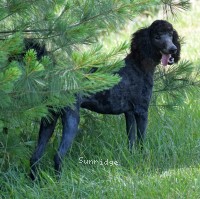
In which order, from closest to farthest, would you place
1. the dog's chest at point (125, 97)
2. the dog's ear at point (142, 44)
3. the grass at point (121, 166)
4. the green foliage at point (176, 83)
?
1. the grass at point (121, 166)
2. the dog's chest at point (125, 97)
3. the dog's ear at point (142, 44)
4. the green foliage at point (176, 83)

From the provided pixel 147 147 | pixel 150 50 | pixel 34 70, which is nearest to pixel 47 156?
pixel 147 147

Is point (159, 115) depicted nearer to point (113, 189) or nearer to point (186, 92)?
point (186, 92)

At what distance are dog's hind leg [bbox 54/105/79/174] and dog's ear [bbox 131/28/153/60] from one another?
85 cm

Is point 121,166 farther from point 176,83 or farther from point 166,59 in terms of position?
point 176,83

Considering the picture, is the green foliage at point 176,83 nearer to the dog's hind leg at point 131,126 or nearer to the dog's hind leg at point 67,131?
the dog's hind leg at point 131,126

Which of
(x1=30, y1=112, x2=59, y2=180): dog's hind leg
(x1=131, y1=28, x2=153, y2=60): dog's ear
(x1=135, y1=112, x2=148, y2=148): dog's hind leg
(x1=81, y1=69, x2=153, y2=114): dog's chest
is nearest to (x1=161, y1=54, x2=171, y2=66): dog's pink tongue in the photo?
(x1=131, y1=28, x2=153, y2=60): dog's ear

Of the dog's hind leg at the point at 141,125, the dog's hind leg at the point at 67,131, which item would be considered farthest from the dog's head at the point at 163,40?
the dog's hind leg at the point at 67,131

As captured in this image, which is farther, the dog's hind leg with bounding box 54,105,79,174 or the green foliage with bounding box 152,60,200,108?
the green foliage with bounding box 152,60,200,108

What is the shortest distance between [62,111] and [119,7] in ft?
3.67

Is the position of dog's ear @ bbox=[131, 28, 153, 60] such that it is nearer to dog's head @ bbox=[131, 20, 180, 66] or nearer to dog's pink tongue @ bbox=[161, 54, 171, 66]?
dog's head @ bbox=[131, 20, 180, 66]

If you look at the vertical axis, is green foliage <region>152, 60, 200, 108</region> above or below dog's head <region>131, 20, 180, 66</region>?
below

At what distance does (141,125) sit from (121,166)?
555mm

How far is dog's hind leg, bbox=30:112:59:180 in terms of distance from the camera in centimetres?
605

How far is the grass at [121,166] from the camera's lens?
18.1ft
